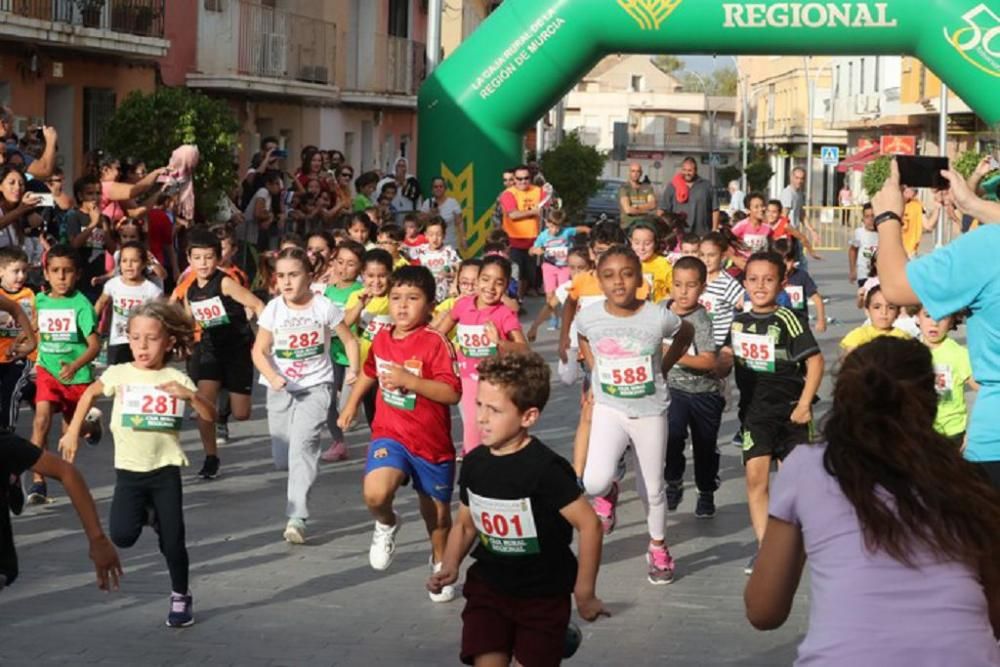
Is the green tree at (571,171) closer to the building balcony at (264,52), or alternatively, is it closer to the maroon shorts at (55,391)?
the building balcony at (264,52)

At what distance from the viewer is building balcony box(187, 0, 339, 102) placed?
30.1 m

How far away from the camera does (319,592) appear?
8.57 meters

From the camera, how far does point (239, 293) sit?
38.5 feet

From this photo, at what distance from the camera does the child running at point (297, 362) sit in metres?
9.87

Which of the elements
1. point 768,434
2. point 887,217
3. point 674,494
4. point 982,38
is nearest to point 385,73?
point 982,38

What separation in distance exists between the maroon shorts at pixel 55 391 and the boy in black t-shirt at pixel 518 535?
531 cm

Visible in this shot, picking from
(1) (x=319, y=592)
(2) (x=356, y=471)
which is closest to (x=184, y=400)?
(1) (x=319, y=592)

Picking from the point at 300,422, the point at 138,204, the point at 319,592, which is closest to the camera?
the point at 319,592

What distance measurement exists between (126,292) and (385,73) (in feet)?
95.1

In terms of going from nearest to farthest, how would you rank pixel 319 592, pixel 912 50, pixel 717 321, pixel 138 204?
pixel 319 592, pixel 717 321, pixel 138 204, pixel 912 50

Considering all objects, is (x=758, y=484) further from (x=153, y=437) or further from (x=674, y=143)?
(x=674, y=143)

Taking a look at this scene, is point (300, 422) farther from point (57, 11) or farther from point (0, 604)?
point (57, 11)

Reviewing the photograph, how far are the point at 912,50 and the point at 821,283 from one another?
1269 centimetres

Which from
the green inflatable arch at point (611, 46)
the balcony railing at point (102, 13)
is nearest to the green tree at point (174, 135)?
the balcony railing at point (102, 13)
